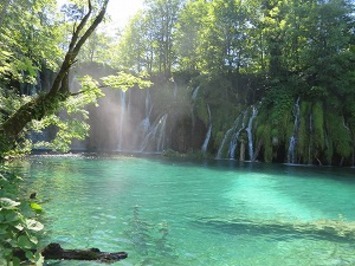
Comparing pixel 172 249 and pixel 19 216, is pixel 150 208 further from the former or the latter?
pixel 19 216

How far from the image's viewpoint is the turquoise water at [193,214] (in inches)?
268

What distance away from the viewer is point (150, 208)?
33.9 feet

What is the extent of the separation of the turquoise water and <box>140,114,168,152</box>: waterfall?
50.8ft

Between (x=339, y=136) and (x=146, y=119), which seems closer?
(x=339, y=136)

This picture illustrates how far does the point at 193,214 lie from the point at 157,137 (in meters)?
24.1

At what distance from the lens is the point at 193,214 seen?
32.6ft

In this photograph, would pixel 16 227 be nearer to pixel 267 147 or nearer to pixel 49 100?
pixel 49 100

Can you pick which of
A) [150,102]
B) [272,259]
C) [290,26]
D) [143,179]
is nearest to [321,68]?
[290,26]

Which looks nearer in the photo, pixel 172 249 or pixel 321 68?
pixel 172 249

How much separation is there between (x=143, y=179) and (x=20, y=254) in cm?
1202

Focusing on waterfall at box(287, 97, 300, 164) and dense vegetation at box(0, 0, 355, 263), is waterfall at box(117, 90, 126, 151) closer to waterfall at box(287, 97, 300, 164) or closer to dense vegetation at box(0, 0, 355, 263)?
dense vegetation at box(0, 0, 355, 263)

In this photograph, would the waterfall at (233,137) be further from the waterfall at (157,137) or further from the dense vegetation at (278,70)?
the waterfall at (157,137)

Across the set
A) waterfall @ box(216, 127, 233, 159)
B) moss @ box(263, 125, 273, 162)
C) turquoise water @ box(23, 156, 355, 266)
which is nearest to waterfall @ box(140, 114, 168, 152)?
waterfall @ box(216, 127, 233, 159)

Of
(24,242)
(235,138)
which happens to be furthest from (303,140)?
(24,242)
